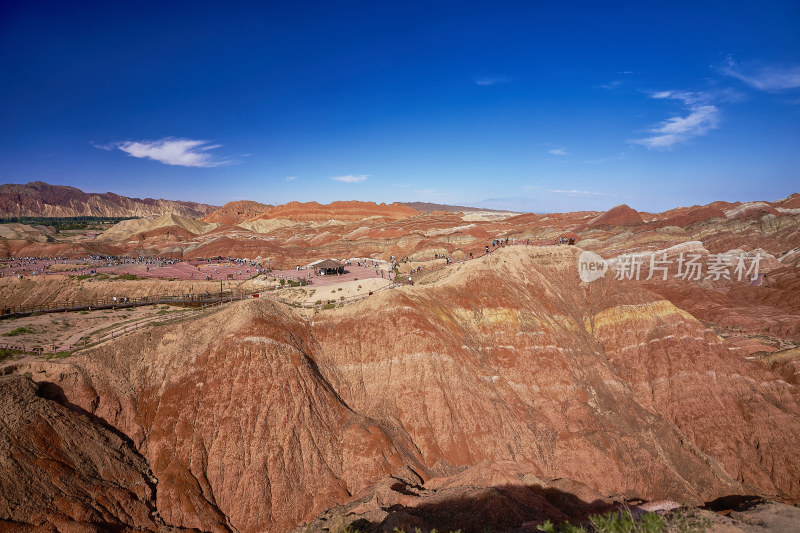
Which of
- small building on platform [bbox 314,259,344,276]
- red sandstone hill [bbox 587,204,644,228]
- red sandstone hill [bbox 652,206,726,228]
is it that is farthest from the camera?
red sandstone hill [bbox 587,204,644,228]

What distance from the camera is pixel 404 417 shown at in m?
33.9

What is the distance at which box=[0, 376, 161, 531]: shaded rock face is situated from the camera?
1939 centimetres

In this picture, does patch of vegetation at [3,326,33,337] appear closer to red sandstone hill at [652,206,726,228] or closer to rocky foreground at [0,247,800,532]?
rocky foreground at [0,247,800,532]

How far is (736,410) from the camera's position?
4200cm

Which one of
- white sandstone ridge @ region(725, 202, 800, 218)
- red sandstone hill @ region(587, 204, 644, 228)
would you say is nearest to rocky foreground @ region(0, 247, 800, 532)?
white sandstone ridge @ region(725, 202, 800, 218)

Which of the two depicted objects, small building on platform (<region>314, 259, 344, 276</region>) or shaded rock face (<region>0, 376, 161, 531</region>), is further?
small building on platform (<region>314, 259, 344, 276</region>)

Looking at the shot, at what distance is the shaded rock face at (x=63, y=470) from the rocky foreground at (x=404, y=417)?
0.11 m

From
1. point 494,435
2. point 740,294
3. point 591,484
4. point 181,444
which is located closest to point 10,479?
point 181,444

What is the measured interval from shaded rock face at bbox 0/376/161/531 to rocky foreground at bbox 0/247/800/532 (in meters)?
0.11

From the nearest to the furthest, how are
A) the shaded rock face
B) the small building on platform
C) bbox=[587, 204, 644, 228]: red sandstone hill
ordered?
1. the shaded rock face
2. the small building on platform
3. bbox=[587, 204, 644, 228]: red sandstone hill

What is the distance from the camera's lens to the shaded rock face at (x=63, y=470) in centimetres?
1939

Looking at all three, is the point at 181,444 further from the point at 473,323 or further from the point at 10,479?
the point at 473,323

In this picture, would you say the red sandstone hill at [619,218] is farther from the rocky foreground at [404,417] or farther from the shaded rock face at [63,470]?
the shaded rock face at [63,470]

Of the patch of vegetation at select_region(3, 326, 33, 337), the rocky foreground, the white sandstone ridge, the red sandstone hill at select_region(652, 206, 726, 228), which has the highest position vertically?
the white sandstone ridge
